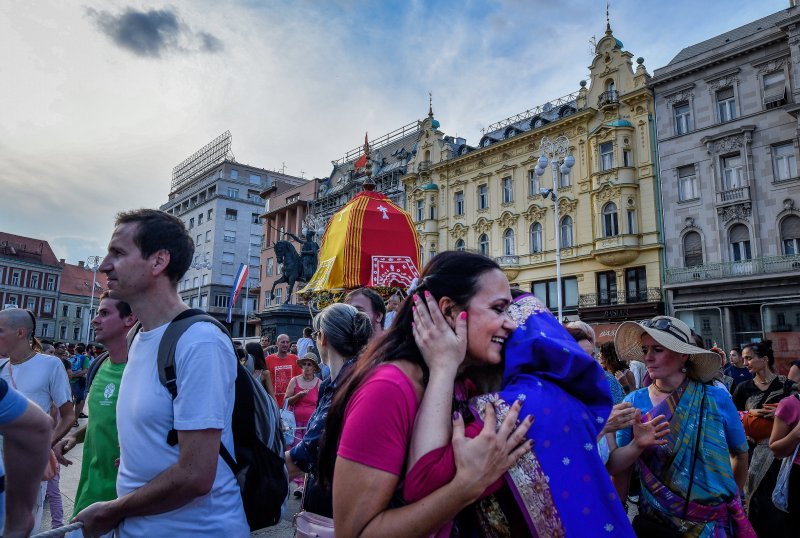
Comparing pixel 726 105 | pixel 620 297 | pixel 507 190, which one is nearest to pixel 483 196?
pixel 507 190

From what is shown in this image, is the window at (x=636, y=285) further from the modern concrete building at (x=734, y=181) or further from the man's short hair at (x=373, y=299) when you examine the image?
the man's short hair at (x=373, y=299)

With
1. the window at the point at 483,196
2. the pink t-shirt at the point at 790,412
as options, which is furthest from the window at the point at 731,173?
the pink t-shirt at the point at 790,412

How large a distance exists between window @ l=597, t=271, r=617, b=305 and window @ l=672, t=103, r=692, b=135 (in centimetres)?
813

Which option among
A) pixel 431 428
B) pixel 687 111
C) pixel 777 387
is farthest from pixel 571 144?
pixel 431 428

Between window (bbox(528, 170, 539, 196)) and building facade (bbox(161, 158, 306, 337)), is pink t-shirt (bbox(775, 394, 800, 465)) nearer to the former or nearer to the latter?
window (bbox(528, 170, 539, 196))

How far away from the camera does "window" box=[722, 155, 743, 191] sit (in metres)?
24.4

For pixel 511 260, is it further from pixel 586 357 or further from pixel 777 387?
pixel 586 357

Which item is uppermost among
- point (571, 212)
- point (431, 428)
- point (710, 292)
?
point (571, 212)

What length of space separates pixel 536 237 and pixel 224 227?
43509mm

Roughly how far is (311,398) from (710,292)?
23.9 m

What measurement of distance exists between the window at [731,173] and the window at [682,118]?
2517 mm

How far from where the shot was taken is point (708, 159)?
25.2 meters

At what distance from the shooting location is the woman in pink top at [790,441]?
3.54 metres

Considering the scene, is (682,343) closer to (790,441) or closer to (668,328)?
(668,328)
